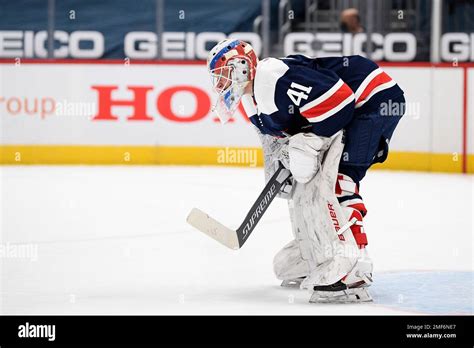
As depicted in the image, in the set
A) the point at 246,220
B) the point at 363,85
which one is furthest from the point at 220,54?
the point at 246,220

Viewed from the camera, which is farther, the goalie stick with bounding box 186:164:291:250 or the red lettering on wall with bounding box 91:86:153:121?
the red lettering on wall with bounding box 91:86:153:121

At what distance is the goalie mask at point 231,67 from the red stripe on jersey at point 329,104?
0.96 ft

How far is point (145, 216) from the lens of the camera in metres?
6.29

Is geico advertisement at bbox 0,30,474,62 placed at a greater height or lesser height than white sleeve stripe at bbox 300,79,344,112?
greater

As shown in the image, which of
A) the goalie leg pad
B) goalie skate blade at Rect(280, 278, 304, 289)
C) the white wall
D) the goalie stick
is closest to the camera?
the goalie leg pad

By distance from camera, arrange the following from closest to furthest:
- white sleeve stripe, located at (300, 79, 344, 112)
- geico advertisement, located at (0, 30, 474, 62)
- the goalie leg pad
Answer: white sleeve stripe, located at (300, 79, 344, 112) < the goalie leg pad < geico advertisement, located at (0, 30, 474, 62)

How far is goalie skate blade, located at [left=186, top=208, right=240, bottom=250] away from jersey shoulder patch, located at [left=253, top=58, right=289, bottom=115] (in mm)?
519

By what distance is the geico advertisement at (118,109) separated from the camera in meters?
9.30

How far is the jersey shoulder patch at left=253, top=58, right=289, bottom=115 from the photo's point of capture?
3789 mm

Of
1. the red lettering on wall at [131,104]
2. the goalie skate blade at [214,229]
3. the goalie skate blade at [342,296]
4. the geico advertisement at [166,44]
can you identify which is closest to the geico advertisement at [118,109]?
the red lettering on wall at [131,104]

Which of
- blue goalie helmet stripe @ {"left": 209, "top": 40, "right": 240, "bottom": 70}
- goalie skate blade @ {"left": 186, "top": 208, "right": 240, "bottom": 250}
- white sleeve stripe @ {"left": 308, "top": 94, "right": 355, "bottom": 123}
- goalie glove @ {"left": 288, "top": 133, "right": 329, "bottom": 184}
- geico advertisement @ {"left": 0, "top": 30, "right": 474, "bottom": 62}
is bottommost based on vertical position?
goalie skate blade @ {"left": 186, "top": 208, "right": 240, "bottom": 250}

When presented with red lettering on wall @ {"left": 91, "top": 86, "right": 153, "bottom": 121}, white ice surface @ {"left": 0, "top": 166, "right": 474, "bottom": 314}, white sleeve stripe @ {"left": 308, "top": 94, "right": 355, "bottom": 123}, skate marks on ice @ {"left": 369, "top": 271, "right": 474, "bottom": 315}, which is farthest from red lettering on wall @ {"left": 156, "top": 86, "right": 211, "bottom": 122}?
white sleeve stripe @ {"left": 308, "top": 94, "right": 355, "bottom": 123}

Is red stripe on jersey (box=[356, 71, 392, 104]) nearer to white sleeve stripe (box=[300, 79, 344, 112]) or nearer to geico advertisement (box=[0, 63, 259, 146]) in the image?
white sleeve stripe (box=[300, 79, 344, 112])
